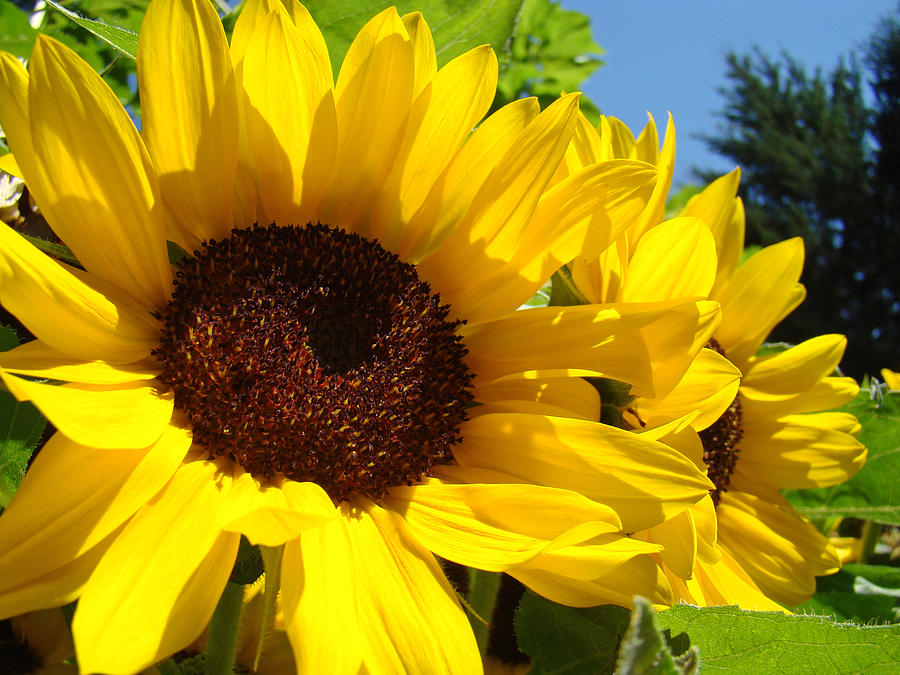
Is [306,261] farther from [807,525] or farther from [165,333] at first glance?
[807,525]

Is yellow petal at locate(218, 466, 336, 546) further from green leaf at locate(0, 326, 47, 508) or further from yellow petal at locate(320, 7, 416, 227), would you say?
yellow petal at locate(320, 7, 416, 227)

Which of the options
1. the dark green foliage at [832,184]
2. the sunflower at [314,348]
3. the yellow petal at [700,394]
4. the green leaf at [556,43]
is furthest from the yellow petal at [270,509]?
the dark green foliage at [832,184]

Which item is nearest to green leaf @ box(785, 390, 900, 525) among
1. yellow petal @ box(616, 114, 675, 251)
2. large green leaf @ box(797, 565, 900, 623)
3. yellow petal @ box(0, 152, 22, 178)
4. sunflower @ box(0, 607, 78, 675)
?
large green leaf @ box(797, 565, 900, 623)

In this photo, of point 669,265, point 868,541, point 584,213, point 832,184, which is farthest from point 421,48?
point 832,184

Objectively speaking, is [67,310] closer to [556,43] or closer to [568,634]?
[568,634]

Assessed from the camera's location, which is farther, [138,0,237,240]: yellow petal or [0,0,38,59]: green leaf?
[0,0,38,59]: green leaf

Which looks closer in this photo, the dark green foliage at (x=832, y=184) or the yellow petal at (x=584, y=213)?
the yellow petal at (x=584, y=213)

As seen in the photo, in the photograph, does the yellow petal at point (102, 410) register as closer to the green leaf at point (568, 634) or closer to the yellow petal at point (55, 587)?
the yellow petal at point (55, 587)

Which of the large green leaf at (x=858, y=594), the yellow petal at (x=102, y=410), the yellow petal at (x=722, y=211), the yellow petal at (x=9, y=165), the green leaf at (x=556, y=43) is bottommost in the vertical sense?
the large green leaf at (x=858, y=594)
